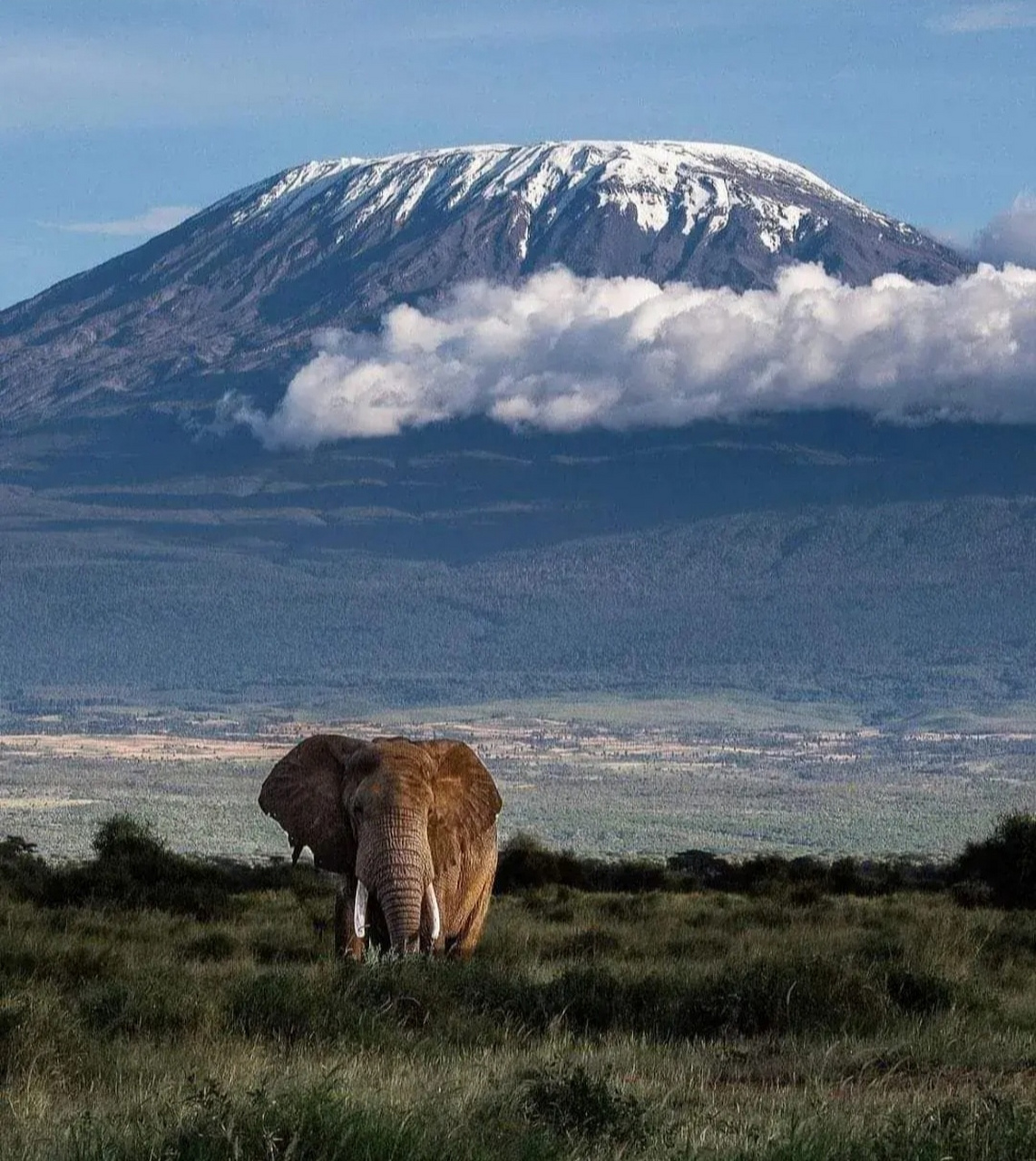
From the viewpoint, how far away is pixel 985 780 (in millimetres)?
166875

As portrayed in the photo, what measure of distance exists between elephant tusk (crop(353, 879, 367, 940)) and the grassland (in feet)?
2.72

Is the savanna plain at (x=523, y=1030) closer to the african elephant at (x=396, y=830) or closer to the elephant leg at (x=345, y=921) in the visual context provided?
the elephant leg at (x=345, y=921)

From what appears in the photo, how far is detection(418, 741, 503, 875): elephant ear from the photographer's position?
1814cm

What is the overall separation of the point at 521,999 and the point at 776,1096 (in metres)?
3.66

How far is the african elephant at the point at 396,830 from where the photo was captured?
17.0 m

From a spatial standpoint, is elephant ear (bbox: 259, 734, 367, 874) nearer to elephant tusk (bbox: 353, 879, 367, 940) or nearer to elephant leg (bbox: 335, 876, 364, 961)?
elephant leg (bbox: 335, 876, 364, 961)

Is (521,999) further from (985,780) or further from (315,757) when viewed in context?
(985,780)

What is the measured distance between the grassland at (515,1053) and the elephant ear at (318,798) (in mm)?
1122

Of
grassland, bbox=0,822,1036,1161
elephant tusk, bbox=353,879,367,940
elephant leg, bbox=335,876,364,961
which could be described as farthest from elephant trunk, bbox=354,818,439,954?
grassland, bbox=0,822,1036,1161

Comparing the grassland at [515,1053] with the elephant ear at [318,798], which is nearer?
the grassland at [515,1053]

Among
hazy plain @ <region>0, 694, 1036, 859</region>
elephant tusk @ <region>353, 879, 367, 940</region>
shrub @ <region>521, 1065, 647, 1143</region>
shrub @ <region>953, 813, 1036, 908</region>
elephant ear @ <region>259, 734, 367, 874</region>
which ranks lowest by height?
hazy plain @ <region>0, 694, 1036, 859</region>

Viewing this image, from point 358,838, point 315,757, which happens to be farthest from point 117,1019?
point 315,757

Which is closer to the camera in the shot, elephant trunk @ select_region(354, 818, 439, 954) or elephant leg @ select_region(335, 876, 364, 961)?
elephant trunk @ select_region(354, 818, 439, 954)

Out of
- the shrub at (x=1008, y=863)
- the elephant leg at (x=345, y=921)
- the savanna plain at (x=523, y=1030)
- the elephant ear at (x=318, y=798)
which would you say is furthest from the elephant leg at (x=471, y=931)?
the shrub at (x=1008, y=863)
